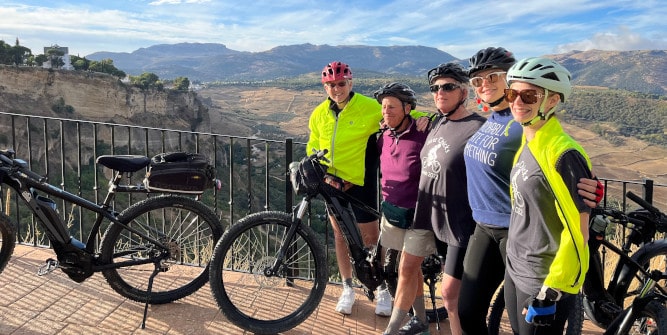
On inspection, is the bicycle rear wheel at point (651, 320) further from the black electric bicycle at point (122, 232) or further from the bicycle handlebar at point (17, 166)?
the bicycle handlebar at point (17, 166)

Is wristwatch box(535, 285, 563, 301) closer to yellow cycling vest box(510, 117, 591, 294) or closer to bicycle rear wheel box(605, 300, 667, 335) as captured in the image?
yellow cycling vest box(510, 117, 591, 294)

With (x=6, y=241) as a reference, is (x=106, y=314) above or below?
below

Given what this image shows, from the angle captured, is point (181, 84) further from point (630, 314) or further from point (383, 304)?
point (630, 314)

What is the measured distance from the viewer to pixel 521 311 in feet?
6.95

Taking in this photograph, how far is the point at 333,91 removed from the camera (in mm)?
3576

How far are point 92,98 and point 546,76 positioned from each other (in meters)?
60.5

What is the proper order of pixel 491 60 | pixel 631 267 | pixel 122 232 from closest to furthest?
pixel 491 60 < pixel 631 267 < pixel 122 232

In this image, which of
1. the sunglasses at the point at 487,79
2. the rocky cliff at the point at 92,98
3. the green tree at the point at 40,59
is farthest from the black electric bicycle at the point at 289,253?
the green tree at the point at 40,59

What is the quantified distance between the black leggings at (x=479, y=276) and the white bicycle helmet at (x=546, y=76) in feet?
2.38

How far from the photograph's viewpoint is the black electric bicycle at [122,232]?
3342 millimetres

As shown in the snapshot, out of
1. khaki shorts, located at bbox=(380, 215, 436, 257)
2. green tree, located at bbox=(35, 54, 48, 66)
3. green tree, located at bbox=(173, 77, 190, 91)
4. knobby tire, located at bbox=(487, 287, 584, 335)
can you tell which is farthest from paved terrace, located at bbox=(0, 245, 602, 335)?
green tree, located at bbox=(173, 77, 190, 91)

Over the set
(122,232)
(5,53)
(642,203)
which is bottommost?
(122,232)

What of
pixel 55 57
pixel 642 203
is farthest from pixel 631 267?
pixel 55 57

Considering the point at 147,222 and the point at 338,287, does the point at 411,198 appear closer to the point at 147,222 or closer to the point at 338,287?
the point at 338,287
